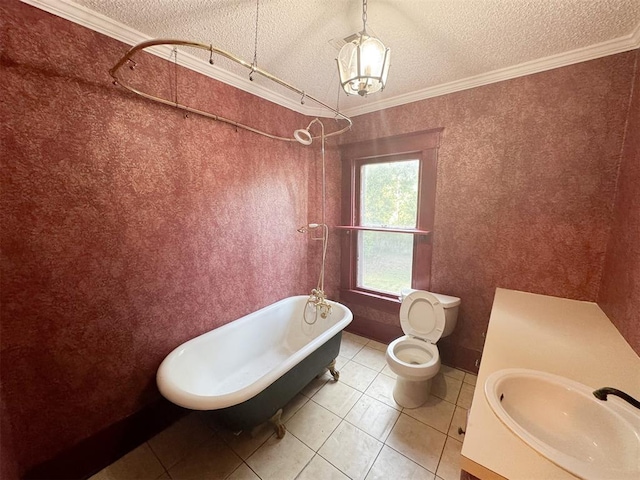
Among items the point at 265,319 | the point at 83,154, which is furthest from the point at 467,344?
the point at 83,154

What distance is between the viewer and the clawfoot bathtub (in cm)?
133

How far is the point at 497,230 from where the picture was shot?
1.95m

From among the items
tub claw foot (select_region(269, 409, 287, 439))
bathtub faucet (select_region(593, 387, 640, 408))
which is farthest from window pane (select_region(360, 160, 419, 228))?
tub claw foot (select_region(269, 409, 287, 439))

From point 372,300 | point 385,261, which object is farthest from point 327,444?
point 385,261

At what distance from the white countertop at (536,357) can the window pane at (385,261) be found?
0.84 m

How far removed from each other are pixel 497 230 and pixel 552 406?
136 centimetres

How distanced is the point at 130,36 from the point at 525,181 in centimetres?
278

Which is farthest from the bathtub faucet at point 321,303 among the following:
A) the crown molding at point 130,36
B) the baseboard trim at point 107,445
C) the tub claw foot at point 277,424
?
the crown molding at point 130,36

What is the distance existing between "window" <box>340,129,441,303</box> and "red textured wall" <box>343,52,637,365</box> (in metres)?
0.12

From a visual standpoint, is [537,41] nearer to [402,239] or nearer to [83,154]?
[402,239]

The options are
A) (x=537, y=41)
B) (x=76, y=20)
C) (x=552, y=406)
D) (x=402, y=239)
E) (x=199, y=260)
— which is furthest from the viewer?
A: (x=402, y=239)

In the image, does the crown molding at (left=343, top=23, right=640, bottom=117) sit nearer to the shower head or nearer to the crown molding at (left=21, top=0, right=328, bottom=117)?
the shower head

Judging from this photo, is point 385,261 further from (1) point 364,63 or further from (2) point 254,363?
(1) point 364,63

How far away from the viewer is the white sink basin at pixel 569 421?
671 mm
